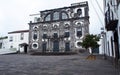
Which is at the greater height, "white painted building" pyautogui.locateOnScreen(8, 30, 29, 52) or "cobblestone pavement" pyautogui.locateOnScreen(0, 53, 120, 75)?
"white painted building" pyautogui.locateOnScreen(8, 30, 29, 52)

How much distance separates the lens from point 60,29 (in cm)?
4500

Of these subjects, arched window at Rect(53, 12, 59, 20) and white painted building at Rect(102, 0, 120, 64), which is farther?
arched window at Rect(53, 12, 59, 20)

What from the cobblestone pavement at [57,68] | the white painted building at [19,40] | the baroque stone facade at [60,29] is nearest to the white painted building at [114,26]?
the cobblestone pavement at [57,68]

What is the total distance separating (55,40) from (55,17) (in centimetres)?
639

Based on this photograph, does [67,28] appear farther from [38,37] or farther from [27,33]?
[27,33]

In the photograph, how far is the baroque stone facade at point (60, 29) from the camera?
42.6m

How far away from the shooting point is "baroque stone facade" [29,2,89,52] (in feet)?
140

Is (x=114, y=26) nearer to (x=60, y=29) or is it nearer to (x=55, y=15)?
(x=60, y=29)

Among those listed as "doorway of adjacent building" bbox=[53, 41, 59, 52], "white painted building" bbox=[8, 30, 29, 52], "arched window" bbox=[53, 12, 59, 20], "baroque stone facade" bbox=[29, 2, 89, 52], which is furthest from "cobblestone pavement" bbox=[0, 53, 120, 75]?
"white painted building" bbox=[8, 30, 29, 52]

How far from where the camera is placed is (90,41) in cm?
2406

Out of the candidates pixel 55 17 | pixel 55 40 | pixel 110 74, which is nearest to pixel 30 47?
pixel 55 40

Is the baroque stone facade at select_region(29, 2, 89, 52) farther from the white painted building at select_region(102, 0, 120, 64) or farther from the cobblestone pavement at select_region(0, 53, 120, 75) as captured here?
the cobblestone pavement at select_region(0, 53, 120, 75)

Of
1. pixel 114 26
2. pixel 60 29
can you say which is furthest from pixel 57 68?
pixel 60 29

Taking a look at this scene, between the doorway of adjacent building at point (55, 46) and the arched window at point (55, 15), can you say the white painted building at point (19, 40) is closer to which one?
the doorway of adjacent building at point (55, 46)
